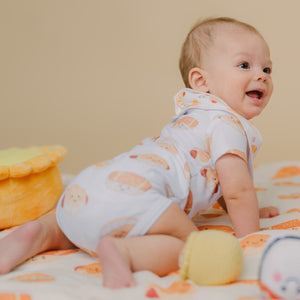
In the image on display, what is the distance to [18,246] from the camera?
1143mm

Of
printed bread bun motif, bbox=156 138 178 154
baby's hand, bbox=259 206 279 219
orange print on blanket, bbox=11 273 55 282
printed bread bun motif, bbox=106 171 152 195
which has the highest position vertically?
printed bread bun motif, bbox=156 138 178 154

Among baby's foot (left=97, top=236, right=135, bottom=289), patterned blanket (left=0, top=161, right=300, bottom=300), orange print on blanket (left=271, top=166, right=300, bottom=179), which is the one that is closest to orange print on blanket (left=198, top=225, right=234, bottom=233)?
patterned blanket (left=0, top=161, right=300, bottom=300)

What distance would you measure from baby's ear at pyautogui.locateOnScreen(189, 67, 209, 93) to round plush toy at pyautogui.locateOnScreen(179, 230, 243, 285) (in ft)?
2.09

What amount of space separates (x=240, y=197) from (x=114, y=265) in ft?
1.32

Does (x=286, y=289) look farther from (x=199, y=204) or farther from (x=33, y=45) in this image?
(x=33, y=45)

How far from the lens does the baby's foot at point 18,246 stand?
111 cm

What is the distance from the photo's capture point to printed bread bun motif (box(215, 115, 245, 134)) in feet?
4.37

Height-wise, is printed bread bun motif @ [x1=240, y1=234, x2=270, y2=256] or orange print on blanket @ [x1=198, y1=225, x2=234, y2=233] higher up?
printed bread bun motif @ [x1=240, y1=234, x2=270, y2=256]

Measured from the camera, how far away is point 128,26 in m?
3.04

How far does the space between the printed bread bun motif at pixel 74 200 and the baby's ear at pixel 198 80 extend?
55cm

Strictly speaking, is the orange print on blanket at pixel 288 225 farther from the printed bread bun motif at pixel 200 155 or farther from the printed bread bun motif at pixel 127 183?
the printed bread bun motif at pixel 127 183

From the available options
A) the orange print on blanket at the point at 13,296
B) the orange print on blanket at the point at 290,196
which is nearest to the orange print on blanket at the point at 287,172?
the orange print on blanket at the point at 290,196

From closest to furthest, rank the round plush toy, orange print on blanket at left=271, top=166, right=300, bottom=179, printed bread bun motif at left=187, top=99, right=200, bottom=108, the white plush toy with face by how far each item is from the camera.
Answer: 1. the white plush toy with face
2. the round plush toy
3. printed bread bun motif at left=187, top=99, right=200, bottom=108
4. orange print on blanket at left=271, top=166, right=300, bottom=179

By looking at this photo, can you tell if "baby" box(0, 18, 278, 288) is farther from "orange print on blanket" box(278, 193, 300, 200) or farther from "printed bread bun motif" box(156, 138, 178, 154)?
"orange print on blanket" box(278, 193, 300, 200)
